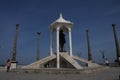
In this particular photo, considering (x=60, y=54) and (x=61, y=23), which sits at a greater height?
(x=61, y=23)

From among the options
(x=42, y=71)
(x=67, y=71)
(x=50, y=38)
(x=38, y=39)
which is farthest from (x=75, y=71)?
(x=38, y=39)

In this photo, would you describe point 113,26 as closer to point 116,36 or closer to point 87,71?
point 116,36

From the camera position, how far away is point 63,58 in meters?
16.4

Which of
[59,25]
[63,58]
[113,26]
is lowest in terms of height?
[63,58]

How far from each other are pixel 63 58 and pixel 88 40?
13148 millimetres

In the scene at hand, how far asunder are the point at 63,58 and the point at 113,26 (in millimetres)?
13925

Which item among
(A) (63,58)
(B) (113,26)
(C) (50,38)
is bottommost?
(A) (63,58)

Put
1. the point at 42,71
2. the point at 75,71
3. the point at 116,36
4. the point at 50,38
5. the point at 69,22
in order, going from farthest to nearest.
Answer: the point at 116,36
the point at 50,38
the point at 69,22
the point at 42,71
the point at 75,71

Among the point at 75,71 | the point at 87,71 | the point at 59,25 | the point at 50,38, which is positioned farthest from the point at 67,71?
the point at 50,38

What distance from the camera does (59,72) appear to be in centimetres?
1162

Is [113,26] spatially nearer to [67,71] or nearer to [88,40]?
[88,40]

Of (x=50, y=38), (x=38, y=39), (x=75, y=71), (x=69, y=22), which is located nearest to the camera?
(x=75, y=71)

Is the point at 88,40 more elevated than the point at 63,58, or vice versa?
the point at 88,40

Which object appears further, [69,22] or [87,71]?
[69,22]
